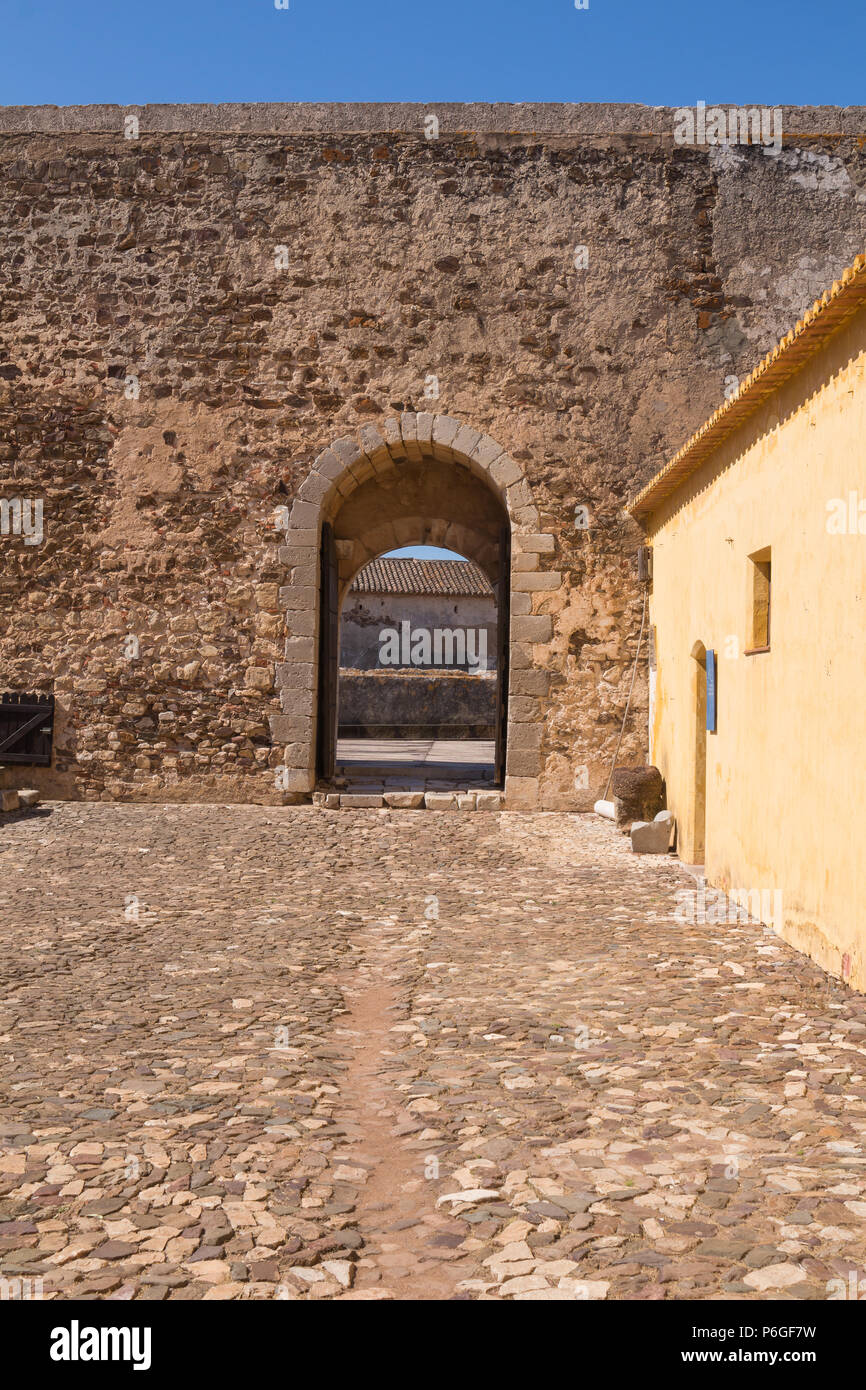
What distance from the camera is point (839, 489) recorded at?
16.5 feet

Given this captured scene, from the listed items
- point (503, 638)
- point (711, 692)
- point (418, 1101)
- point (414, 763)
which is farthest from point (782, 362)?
point (414, 763)

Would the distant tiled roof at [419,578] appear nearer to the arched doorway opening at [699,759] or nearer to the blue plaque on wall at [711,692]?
the arched doorway opening at [699,759]

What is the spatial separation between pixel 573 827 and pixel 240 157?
760cm

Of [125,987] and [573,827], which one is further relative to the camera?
[573,827]

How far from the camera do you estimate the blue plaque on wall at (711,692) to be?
295 inches

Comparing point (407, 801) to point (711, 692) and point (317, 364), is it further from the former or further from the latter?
point (317, 364)

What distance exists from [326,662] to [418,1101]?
8372mm

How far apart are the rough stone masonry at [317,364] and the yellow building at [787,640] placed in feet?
8.93

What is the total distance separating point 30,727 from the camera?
1123cm

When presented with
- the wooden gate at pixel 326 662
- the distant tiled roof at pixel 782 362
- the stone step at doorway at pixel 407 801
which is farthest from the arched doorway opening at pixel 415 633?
the distant tiled roof at pixel 782 362

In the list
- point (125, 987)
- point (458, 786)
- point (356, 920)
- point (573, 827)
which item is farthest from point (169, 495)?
point (125, 987)

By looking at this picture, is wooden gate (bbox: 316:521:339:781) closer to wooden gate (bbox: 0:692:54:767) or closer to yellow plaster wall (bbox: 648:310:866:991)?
wooden gate (bbox: 0:692:54:767)

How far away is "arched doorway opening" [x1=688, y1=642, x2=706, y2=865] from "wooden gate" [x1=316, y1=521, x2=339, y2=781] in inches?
175

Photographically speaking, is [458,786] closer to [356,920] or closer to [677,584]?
[677,584]
